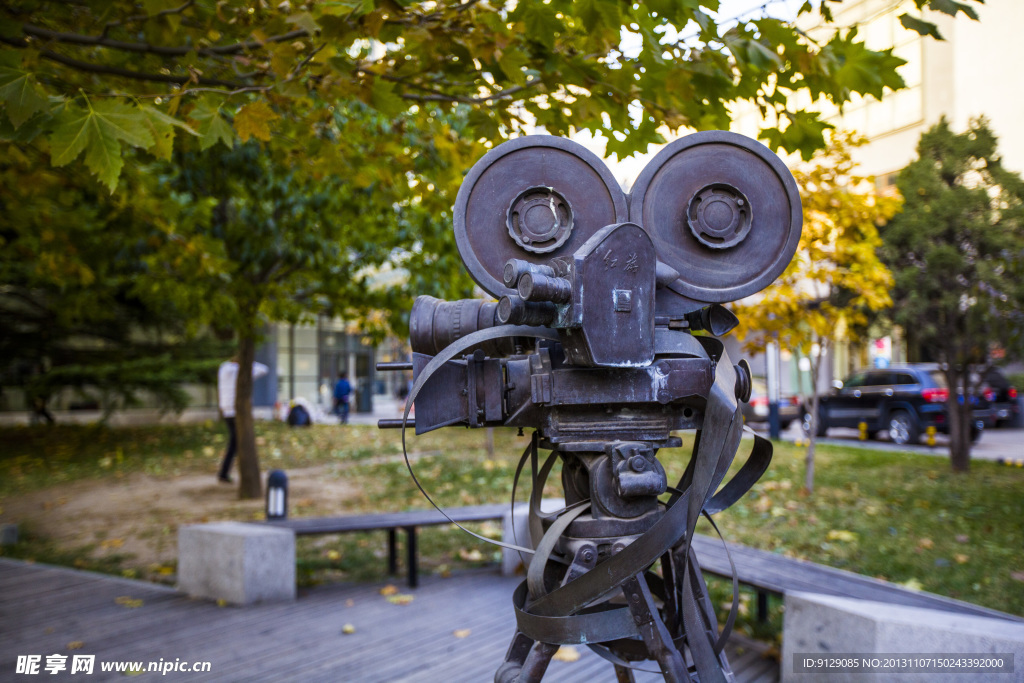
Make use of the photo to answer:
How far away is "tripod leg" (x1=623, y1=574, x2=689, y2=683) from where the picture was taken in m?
1.70

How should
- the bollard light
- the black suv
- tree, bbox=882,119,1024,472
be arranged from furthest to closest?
the black suv → tree, bbox=882,119,1024,472 → the bollard light

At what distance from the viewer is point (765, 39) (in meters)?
2.99

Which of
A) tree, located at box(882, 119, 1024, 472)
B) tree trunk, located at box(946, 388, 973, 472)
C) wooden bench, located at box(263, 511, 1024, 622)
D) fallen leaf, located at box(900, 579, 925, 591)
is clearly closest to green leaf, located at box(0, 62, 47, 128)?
wooden bench, located at box(263, 511, 1024, 622)

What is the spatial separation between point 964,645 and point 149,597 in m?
5.19

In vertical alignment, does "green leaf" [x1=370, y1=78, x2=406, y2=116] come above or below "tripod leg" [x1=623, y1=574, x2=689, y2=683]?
above

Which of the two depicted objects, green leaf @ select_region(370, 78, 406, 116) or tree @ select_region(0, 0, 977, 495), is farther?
green leaf @ select_region(370, 78, 406, 116)

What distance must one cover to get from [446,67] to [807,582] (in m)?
3.52

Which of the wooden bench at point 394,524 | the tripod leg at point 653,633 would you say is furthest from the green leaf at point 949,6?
the wooden bench at point 394,524

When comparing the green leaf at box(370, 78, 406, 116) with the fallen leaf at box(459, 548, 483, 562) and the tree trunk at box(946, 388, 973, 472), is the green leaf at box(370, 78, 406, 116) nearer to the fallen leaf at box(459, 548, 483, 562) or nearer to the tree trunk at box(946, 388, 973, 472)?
the fallen leaf at box(459, 548, 483, 562)

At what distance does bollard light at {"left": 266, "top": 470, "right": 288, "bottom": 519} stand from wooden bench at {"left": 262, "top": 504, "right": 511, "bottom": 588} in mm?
291

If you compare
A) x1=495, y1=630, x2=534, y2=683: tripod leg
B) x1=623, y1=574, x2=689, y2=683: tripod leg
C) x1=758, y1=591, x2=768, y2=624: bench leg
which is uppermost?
x1=623, y1=574, x2=689, y2=683: tripod leg

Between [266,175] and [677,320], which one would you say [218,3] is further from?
[266,175]

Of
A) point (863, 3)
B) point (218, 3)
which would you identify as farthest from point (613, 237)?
point (863, 3)

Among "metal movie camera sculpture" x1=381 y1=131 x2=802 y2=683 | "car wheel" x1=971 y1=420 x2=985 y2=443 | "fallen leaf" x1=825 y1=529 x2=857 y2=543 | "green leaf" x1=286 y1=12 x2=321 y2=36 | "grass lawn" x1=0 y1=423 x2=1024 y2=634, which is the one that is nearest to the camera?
"metal movie camera sculpture" x1=381 y1=131 x2=802 y2=683
